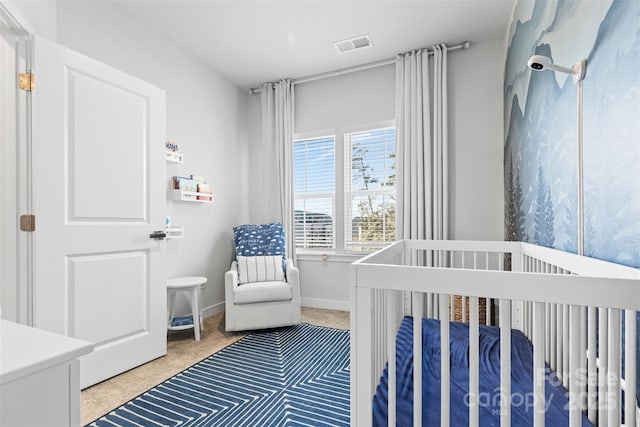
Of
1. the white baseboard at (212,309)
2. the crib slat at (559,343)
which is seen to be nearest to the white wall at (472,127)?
the crib slat at (559,343)

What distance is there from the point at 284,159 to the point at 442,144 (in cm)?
A: 163

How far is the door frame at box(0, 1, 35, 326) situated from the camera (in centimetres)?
165

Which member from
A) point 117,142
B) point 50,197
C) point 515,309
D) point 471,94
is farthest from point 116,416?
point 471,94

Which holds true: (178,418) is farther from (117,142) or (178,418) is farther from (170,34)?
(170,34)

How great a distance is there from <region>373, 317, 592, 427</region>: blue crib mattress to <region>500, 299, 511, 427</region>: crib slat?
0.15 m

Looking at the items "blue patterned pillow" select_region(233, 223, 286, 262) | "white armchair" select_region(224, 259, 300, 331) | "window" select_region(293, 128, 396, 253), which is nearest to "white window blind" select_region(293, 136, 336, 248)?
"window" select_region(293, 128, 396, 253)

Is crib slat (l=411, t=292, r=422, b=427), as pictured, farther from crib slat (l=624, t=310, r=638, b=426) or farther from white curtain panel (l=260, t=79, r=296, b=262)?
A: white curtain panel (l=260, t=79, r=296, b=262)

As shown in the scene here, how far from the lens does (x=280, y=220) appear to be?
11.8ft

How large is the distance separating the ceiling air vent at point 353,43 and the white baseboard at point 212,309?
9.08 ft

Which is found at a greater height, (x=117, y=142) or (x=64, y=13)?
(x=64, y=13)

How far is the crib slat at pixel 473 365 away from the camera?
0.82 metres

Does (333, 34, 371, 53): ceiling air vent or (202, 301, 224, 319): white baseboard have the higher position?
(333, 34, 371, 53): ceiling air vent

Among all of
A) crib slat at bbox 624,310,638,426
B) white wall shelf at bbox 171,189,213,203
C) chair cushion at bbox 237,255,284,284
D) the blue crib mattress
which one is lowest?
the blue crib mattress

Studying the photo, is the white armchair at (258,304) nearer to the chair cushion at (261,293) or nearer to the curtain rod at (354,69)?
the chair cushion at (261,293)
